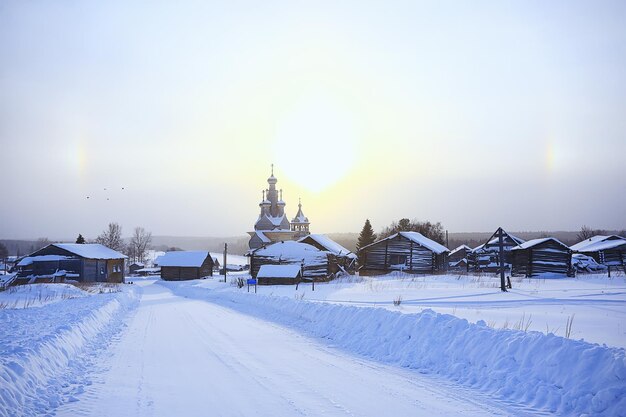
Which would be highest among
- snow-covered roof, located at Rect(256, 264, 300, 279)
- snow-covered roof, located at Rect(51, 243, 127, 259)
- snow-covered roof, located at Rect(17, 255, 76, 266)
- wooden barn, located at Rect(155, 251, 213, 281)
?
snow-covered roof, located at Rect(51, 243, 127, 259)

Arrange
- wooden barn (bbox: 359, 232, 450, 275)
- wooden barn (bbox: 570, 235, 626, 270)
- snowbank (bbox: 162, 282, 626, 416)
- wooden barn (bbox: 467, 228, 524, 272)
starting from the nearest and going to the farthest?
snowbank (bbox: 162, 282, 626, 416) < wooden barn (bbox: 359, 232, 450, 275) < wooden barn (bbox: 570, 235, 626, 270) < wooden barn (bbox: 467, 228, 524, 272)

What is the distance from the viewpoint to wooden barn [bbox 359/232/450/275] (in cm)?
4753

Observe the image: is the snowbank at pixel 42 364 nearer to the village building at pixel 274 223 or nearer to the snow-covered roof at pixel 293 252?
the snow-covered roof at pixel 293 252

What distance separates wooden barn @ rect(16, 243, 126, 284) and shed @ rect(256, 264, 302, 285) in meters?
25.9

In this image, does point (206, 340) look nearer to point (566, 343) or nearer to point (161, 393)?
point (161, 393)

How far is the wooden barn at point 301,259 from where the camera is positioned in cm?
4828

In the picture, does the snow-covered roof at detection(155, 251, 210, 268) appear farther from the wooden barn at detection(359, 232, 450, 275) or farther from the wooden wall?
the wooden wall

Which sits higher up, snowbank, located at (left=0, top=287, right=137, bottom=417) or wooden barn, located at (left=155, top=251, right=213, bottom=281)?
snowbank, located at (left=0, top=287, right=137, bottom=417)

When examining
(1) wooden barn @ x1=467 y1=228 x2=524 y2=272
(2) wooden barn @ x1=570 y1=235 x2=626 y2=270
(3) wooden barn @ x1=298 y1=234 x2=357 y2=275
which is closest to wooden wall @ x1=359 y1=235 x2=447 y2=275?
(3) wooden barn @ x1=298 y1=234 x2=357 y2=275

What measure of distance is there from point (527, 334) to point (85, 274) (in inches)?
2243

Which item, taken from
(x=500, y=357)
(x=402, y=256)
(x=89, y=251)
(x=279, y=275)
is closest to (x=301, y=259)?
(x=279, y=275)

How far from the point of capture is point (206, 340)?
1293 centimetres

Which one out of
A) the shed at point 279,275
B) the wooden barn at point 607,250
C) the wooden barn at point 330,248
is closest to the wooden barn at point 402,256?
the wooden barn at point 330,248

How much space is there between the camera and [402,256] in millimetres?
48656
